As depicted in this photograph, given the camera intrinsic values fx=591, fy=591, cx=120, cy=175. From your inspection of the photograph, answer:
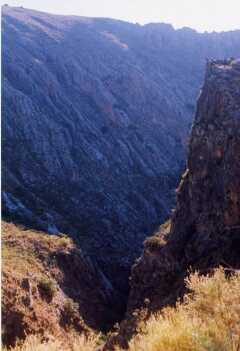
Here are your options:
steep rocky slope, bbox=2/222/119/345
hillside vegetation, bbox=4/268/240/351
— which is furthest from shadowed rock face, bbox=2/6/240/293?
hillside vegetation, bbox=4/268/240/351

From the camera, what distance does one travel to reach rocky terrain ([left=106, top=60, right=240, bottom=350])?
3156 centimetres

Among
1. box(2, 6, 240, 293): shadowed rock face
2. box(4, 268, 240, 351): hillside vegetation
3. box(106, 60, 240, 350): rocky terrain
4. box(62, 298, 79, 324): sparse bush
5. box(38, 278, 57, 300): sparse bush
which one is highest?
box(4, 268, 240, 351): hillside vegetation

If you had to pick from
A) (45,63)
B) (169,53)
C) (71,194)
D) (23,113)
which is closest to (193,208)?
(71,194)

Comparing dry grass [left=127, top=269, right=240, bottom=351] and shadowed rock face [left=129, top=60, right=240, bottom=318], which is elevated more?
dry grass [left=127, top=269, right=240, bottom=351]

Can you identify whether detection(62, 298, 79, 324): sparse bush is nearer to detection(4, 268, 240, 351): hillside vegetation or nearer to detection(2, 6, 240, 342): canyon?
detection(2, 6, 240, 342): canyon

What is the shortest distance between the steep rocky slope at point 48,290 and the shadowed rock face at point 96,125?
6001 mm

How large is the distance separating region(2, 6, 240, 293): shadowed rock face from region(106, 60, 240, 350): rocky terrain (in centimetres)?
1142

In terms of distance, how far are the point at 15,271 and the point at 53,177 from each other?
29.4 m

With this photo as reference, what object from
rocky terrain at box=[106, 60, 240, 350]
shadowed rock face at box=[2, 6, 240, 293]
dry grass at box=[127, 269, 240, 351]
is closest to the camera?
dry grass at box=[127, 269, 240, 351]

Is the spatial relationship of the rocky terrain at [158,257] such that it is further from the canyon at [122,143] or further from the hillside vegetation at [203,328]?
the hillside vegetation at [203,328]

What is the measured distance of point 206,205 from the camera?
34.8m

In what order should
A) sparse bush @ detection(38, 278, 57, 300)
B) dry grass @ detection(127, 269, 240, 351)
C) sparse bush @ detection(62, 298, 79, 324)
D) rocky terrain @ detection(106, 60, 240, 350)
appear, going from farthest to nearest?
sparse bush @ detection(38, 278, 57, 300), sparse bush @ detection(62, 298, 79, 324), rocky terrain @ detection(106, 60, 240, 350), dry grass @ detection(127, 269, 240, 351)

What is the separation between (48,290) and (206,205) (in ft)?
34.0

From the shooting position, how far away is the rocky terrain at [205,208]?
31.6 m
